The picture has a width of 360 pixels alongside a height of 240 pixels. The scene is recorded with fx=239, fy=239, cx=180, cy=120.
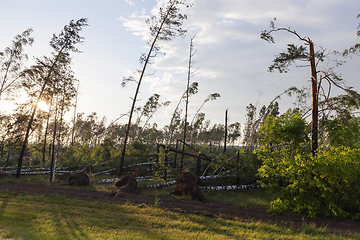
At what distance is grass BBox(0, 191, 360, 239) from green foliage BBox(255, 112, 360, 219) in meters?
2.48

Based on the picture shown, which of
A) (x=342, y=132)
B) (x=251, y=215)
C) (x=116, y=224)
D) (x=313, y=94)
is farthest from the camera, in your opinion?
(x=313, y=94)

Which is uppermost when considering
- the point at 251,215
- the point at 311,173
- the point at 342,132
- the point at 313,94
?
the point at 313,94

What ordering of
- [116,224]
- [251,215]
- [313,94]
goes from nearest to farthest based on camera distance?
[116,224]
[251,215]
[313,94]

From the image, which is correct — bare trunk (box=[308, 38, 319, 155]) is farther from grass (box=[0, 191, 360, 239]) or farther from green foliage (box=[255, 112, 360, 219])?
grass (box=[0, 191, 360, 239])

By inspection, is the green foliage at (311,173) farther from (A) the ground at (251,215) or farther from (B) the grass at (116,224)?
(B) the grass at (116,224)

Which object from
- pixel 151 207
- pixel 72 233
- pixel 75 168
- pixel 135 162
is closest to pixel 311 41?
pixel 151 207

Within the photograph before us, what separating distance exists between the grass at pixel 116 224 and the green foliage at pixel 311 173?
2483 millimetres

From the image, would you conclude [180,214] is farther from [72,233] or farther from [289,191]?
[289,191]

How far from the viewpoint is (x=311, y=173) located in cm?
1223

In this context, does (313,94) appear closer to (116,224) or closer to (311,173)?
(311,173)

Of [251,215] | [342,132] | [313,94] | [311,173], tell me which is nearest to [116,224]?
[251,215]

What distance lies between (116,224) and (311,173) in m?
9.75

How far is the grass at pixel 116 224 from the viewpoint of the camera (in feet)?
26.2

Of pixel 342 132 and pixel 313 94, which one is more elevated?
pixel 313 94
